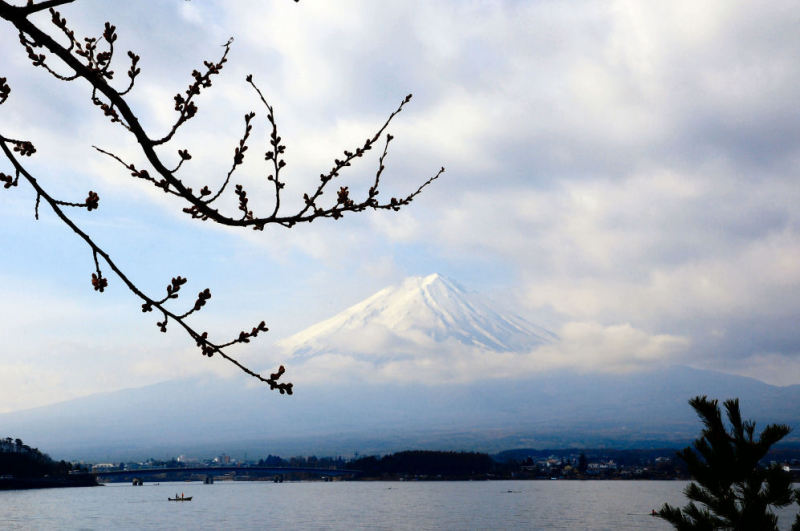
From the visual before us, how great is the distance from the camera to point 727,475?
35.0 feet

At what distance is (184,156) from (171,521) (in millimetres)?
81671

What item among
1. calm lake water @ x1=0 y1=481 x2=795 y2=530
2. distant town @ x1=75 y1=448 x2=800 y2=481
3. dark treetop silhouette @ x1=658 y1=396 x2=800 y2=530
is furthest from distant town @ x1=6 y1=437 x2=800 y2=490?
dark treetop silhouette @ x1=658 y1=396 x2=800 y2=530

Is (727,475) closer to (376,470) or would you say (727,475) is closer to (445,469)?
(376,470)

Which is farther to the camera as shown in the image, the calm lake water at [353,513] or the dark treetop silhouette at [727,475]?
the calm lake water at [353,513]

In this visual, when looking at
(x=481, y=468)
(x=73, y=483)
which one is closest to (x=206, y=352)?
(x=73, y=483)

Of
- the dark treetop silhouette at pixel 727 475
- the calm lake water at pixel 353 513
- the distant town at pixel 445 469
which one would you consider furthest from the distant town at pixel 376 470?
the dark treetop silhouette at pixel 727 475

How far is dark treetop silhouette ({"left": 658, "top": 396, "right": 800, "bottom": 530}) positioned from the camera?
10.5 metres

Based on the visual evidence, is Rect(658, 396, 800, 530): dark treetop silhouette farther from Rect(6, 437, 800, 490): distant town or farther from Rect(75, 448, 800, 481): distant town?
Rect(75, 448, 800, 481): distant town

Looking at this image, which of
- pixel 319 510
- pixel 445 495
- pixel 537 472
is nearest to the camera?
pixel 319 510

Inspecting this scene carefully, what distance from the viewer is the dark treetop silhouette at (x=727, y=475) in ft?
34.6

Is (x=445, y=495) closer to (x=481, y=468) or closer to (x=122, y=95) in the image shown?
(x=481, y=468)

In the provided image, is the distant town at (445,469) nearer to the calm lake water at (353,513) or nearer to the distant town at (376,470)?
the distant town at (376,470)

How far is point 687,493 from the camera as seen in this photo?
34.7ft

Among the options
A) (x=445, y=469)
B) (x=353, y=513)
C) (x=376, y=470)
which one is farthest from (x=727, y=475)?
(x=445, y=469)
